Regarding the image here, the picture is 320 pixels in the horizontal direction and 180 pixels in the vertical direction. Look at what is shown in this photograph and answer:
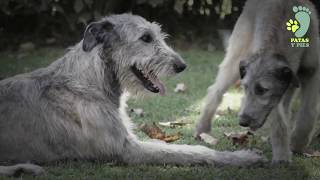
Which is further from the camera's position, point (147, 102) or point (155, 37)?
point (147, 102)

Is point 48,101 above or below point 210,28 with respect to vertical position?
below

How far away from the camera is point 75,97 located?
5.83 m

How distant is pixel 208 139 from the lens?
672cm

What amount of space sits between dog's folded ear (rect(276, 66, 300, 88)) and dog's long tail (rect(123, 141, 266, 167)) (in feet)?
2.14

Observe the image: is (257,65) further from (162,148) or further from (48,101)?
(48,101)

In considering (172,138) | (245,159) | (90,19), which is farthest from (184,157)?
(90,19)

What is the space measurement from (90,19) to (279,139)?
5437mm

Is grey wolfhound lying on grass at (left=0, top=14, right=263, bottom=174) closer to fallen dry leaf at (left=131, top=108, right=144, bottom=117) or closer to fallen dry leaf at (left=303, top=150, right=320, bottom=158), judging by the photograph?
fallen dry leaf at (left=303, top=150, right=320, bottom=158)

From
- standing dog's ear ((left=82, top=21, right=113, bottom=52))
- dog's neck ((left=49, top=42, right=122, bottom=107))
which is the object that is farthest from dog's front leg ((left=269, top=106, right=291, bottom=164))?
standing dog's ear ((left=82, top=21, right=113, bottom=52))

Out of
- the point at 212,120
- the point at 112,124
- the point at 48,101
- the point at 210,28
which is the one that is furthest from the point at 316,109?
the point at 210,28

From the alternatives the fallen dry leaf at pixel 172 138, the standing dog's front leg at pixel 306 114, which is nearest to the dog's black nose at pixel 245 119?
the standing dog's front leg at pixel 306 114

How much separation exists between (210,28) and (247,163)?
596cm

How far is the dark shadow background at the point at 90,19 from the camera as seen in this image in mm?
10734

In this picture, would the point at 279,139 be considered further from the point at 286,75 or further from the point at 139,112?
the point at 139,112
